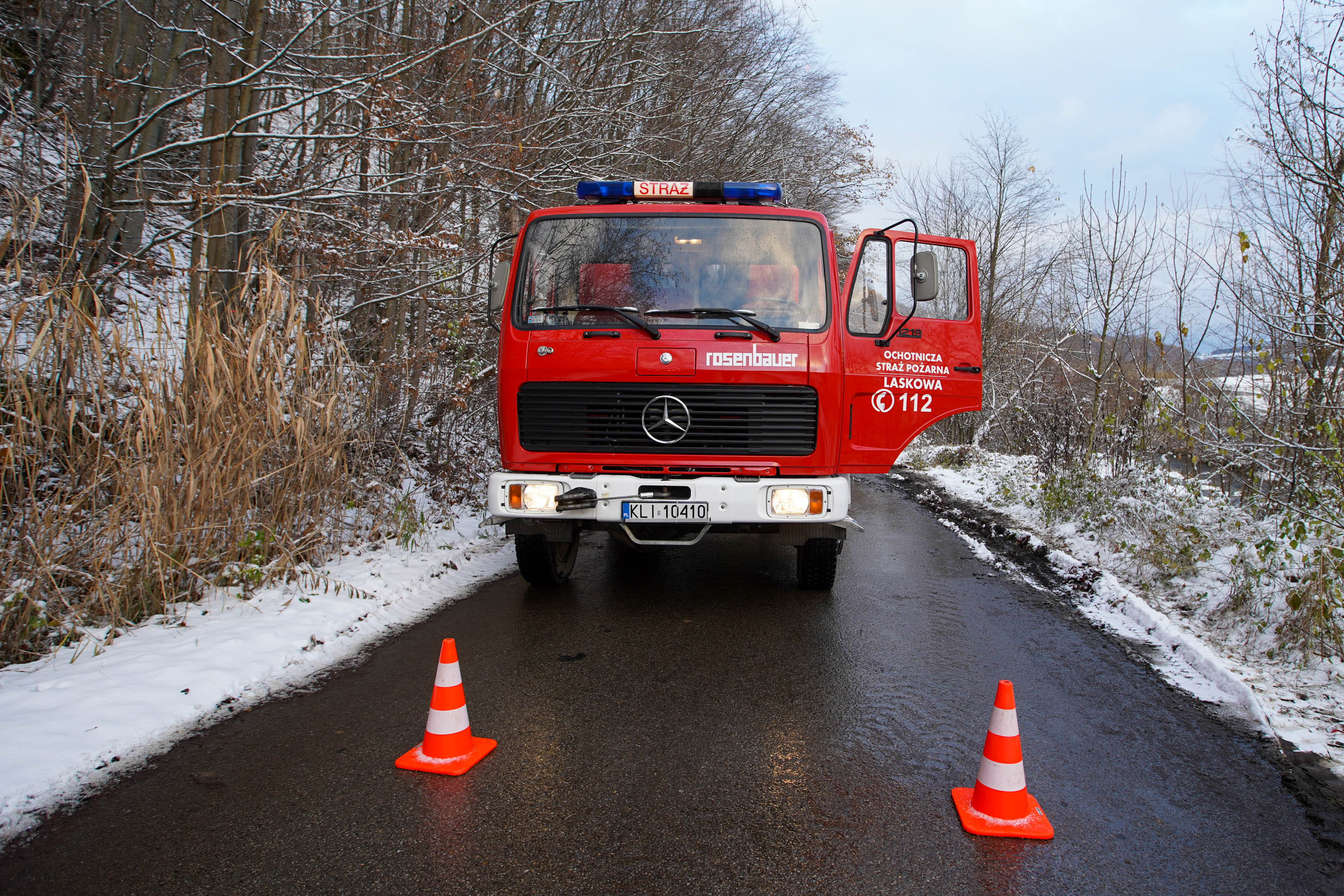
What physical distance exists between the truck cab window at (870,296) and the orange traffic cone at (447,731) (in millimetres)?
3378

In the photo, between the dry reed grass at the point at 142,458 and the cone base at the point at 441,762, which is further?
the dry reed grass at the point at 142,458

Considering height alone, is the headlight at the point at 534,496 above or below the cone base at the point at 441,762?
above

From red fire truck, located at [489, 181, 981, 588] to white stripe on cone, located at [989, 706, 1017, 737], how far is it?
2025 mm

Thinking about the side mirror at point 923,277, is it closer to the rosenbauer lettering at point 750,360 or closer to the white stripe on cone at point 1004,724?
the rosenbauer lettering at point 750,360

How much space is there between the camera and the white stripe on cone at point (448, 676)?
9.93 feet

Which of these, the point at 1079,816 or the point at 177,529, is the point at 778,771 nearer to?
the point at 1079,816

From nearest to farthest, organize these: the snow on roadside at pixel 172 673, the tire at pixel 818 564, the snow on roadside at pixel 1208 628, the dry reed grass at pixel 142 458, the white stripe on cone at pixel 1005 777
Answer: the white stripe on cone at pixel 1005 777
the snow on roadside at pixel 172 673
the snow on roadside at pixel 1208 628
the dry reed grass at pixel 142 458
the tire at pixel 818 564

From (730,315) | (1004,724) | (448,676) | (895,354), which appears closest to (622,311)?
(730,315)

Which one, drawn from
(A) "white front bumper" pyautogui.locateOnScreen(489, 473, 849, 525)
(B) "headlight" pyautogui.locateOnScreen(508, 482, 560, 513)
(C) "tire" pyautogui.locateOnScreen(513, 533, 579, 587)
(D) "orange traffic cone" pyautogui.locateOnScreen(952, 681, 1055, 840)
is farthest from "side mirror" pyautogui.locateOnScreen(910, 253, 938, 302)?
(D) "orange traffic cone" pyautogui.locateOnScreen(952, 681, 1055, 840)

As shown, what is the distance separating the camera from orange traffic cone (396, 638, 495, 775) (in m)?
2.99

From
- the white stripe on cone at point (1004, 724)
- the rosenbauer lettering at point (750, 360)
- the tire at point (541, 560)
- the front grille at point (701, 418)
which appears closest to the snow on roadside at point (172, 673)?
the tire at point (541, 560)

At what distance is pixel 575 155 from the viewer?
33.8 ft

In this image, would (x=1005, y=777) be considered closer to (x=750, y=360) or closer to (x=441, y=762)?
(x=441, y=762)

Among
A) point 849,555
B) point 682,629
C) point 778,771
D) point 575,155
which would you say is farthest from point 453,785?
point 575,155
